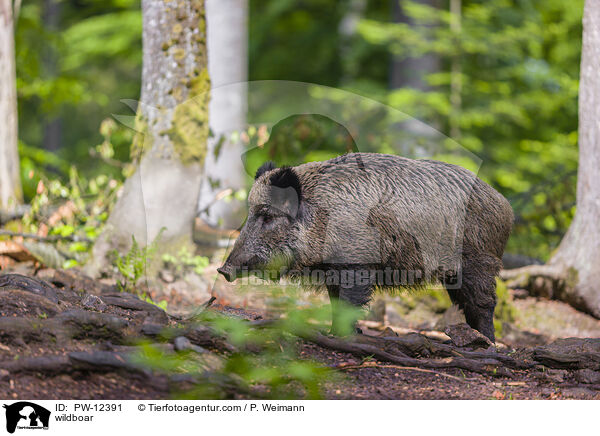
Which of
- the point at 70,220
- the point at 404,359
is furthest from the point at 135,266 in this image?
the point at 404,359

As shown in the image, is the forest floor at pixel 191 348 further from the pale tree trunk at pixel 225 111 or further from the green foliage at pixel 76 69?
the green foliage at pixel 76 69

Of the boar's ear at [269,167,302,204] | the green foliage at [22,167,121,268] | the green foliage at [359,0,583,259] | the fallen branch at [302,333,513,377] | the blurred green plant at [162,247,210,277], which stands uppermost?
the green foliage at [359,0,583,259]

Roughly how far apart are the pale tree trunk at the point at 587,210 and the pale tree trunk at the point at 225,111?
140 inches

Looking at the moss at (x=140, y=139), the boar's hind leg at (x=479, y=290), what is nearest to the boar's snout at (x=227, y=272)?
the boar's hind leg at (x=479, y=290)

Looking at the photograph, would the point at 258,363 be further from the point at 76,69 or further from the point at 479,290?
the point at 76,69

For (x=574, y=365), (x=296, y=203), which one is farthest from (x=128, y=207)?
(x=574, y=365)

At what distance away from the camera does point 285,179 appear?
464 cm

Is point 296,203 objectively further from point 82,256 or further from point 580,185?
point 580,185

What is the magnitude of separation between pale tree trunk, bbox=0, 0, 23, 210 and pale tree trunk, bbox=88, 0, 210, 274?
9.35ft

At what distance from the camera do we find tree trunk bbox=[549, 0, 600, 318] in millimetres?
6777

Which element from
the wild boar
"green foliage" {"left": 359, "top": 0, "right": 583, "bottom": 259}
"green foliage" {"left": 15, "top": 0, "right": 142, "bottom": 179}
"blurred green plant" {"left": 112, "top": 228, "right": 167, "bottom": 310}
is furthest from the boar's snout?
"green foliage" {"left": 359, "top": 0, "right": 583, "bottom": 259}

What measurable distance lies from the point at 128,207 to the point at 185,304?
1.11 m

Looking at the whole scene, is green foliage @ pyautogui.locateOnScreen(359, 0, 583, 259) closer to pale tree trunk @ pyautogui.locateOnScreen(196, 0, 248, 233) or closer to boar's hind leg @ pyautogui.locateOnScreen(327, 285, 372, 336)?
pale tree trunk @ pyautogui.locateOnScreen(196, 0, 248, 233)

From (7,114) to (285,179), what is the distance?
5.75m
